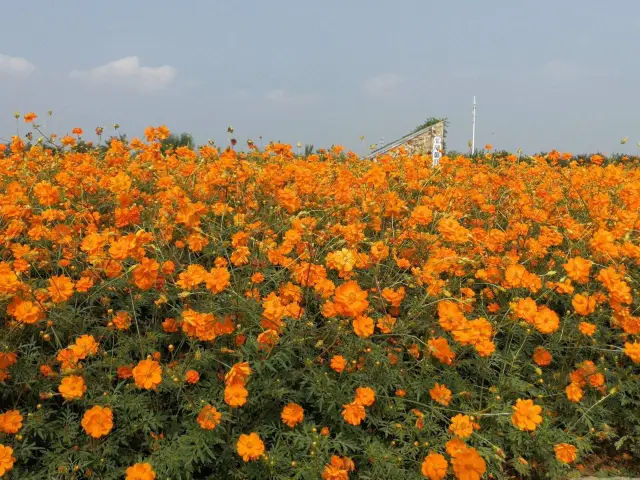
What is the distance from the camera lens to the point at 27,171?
143 inches

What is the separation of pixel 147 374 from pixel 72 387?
0.94 ft

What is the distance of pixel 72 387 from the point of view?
6.22ft

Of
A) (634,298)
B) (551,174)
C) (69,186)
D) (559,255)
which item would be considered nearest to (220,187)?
(69,186)

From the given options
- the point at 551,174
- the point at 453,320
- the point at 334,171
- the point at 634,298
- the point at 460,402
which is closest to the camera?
the point at 453,320

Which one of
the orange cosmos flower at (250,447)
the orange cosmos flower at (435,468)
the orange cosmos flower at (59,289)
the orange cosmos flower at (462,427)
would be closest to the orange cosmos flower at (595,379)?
the orange cosmos flower at (462,427)

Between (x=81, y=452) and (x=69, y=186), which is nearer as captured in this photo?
(x=81, y=452)

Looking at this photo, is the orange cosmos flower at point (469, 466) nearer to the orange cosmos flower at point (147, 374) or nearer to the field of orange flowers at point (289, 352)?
the field of orange flowers at point (289, 352)

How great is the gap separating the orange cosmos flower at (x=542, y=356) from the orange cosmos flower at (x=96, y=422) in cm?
201

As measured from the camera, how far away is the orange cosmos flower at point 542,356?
8.54 ft

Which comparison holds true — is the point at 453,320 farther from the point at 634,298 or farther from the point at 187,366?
the point at 634,298

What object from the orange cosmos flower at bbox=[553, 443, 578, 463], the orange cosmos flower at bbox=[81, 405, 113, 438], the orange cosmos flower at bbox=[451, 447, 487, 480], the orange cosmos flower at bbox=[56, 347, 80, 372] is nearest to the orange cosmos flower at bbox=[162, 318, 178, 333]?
the orange cosmos flower at bbox=[56, 347, 80, 372]

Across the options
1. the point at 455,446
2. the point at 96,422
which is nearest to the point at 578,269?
the point at 455,446

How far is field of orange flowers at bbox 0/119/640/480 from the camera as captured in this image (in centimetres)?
197

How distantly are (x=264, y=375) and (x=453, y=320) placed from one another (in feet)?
2.67
